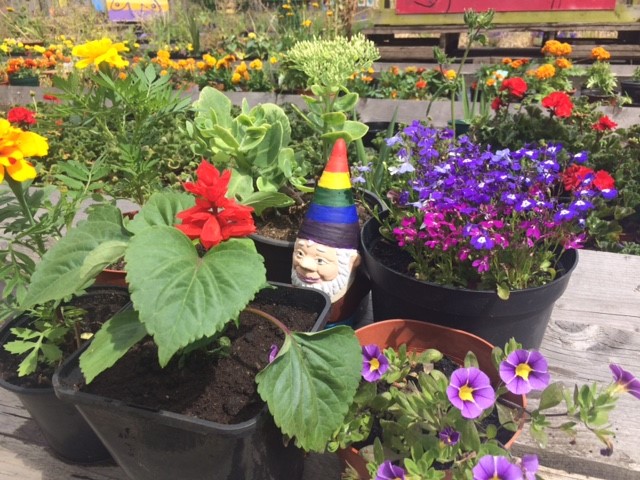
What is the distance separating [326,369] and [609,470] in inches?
22.1

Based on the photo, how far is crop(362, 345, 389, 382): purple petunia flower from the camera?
2.98 ft

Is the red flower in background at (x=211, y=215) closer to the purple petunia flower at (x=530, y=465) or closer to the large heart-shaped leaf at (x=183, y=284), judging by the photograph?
the large heart-shaped leaf at (x=183, y=284)

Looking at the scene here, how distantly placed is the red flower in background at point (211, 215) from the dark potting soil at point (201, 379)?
0.27m

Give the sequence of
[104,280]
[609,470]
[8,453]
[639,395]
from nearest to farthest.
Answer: [639,395] < [609,470] < [8,453] < [104,280]

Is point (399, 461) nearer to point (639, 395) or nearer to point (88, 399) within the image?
point (639, 395)

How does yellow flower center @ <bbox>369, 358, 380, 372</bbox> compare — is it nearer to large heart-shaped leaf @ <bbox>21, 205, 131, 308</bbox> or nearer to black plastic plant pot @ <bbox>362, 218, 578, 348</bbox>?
black plastic plant pot @ <bbox>362, 218, 578, 348</bbox>

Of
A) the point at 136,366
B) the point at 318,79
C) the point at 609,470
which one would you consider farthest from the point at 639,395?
the point at 318,79

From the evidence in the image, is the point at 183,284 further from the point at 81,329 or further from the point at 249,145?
the point at 249,145

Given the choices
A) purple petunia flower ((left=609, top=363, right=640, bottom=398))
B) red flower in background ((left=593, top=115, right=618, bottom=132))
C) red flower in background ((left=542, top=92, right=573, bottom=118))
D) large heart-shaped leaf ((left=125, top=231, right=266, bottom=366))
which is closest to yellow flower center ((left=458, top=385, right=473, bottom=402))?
purple petunia flower ((left=609, top=363, right=640, bottom=398))

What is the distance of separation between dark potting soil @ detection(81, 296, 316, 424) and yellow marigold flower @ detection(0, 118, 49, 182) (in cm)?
38

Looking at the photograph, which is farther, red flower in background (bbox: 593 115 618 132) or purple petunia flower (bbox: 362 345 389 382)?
red flower in background (bbox: 593 115 618 132)

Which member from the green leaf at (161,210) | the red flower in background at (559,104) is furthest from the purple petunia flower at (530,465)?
the red flower in background at (559,104)

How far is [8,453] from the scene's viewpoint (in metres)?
1.04

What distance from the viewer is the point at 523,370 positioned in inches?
32.0
